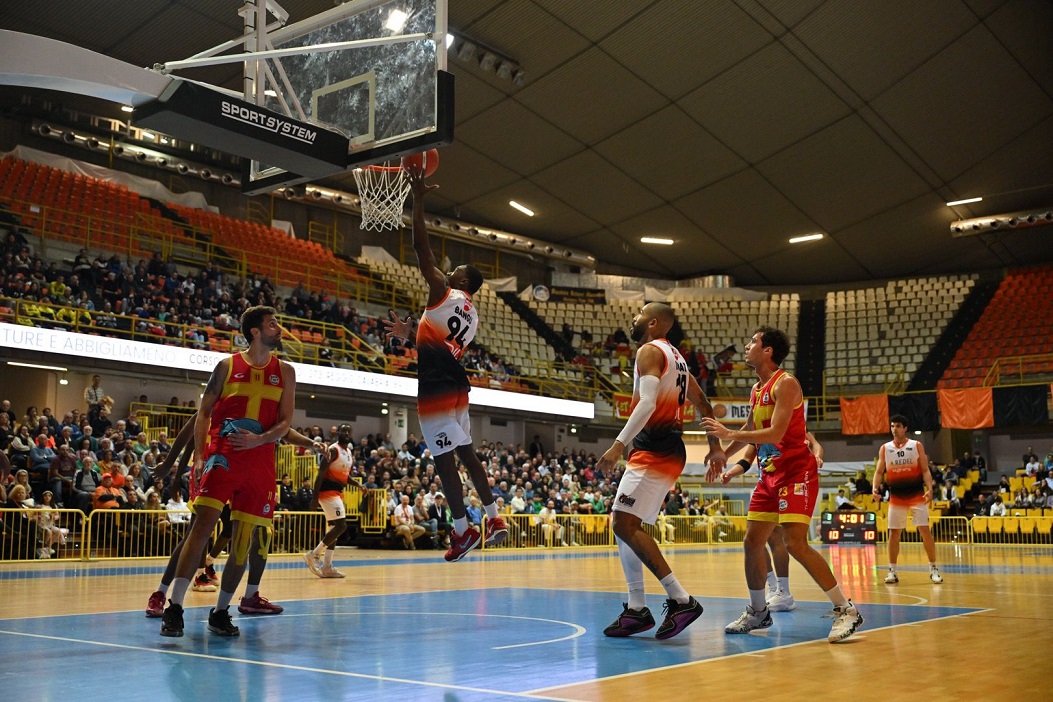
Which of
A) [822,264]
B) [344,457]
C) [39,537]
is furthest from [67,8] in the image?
[822,264]

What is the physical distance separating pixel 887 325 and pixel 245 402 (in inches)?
1406

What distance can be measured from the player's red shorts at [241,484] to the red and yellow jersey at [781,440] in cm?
360

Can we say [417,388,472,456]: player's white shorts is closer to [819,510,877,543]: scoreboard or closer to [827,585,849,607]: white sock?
[827,585,849,607]: white sock

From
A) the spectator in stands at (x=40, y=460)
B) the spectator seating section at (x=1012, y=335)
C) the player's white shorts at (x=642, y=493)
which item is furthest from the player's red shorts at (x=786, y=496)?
the spectator seating section at (x=1012, y=335)

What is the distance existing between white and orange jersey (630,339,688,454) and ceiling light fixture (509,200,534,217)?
27.1 meters

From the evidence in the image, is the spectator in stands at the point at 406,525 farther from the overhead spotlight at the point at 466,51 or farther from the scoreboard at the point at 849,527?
the scoreboard at the point at 849,527

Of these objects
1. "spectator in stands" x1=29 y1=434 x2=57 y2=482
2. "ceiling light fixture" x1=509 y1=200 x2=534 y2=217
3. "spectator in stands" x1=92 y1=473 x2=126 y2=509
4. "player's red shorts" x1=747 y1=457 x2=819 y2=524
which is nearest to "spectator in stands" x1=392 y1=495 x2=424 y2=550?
"spectator in stands" x1=92 y1=473 x2=126 y2=509

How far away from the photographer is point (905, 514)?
13.3 meters

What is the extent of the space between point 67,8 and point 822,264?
91.5ft

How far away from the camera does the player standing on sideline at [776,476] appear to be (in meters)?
6.98

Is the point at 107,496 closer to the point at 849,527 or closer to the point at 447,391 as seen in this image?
the point at 447,391

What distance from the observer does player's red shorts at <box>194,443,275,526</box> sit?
685 centimetres

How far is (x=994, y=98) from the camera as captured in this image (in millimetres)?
27156

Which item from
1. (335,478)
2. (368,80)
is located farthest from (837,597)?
(335,478)
